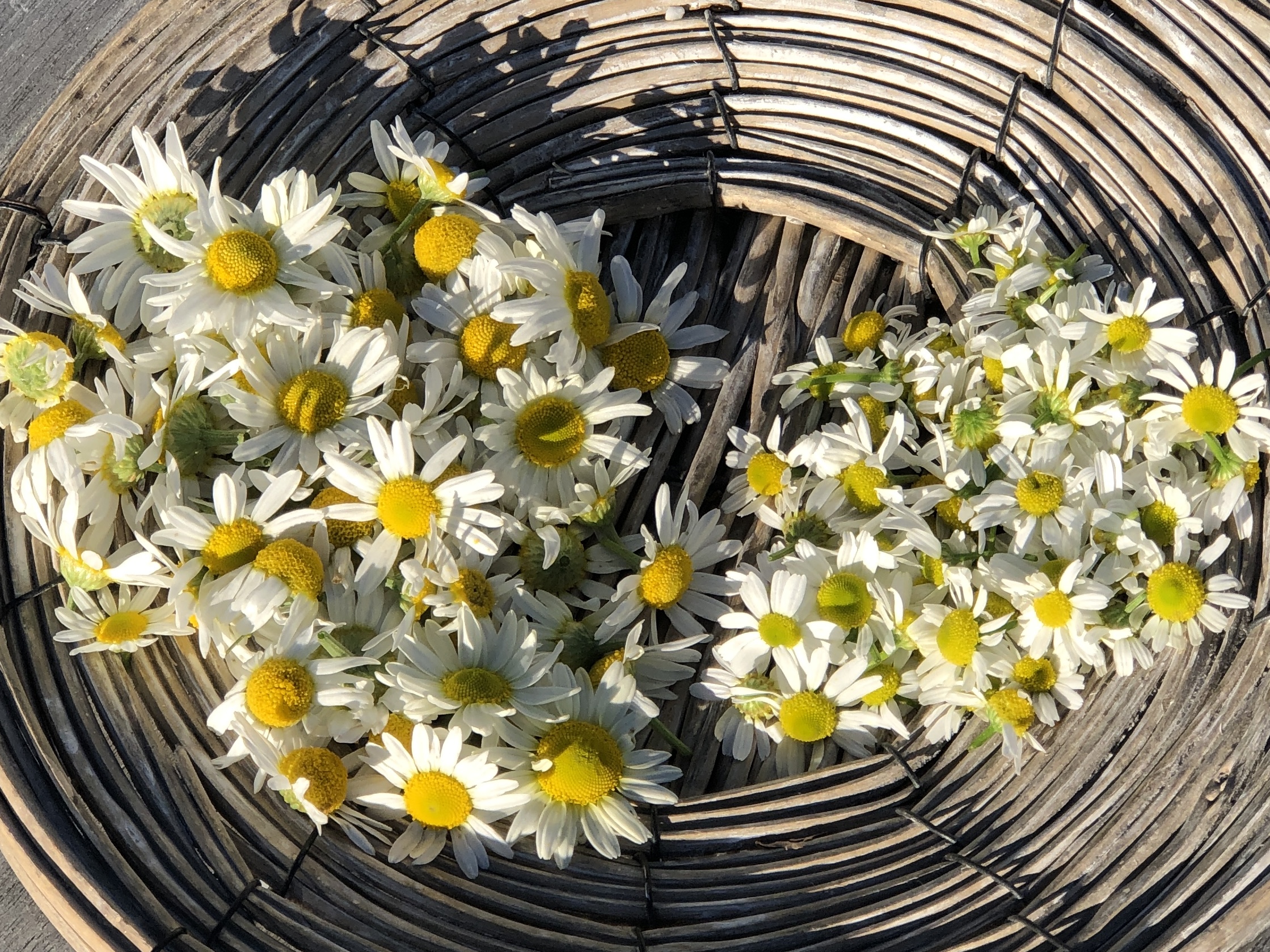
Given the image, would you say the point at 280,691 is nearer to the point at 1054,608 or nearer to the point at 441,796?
the point at 441,796

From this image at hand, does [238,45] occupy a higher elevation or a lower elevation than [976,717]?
higher

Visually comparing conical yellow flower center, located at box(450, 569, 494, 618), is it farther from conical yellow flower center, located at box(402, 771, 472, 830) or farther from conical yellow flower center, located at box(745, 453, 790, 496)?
conical yellow flower center, located at box(745, 453, 790, 496)

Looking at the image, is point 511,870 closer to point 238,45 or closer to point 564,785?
point 564,785

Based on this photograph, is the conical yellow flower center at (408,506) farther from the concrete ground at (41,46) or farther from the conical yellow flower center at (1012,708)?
the concrete ground at (41,46)

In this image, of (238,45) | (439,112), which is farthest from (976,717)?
(238,45)

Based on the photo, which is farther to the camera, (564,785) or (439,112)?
(439,112)

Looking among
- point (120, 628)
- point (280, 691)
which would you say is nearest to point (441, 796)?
point (280, 691)

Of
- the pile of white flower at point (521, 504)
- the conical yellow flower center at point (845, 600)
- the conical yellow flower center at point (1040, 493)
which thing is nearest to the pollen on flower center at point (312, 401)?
the pile of white flower at point (521, 504)
